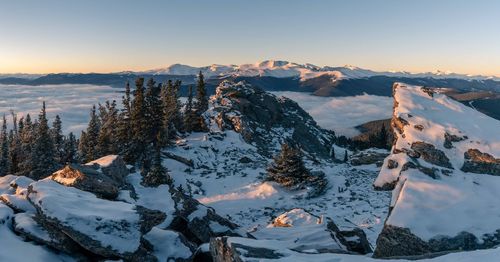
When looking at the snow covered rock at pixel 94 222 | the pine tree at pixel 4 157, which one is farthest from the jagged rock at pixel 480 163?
the pine tree at pixel 4 157

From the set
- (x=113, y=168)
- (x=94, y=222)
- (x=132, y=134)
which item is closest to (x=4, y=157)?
(x=132, y=134)

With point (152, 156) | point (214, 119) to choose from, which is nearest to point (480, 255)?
point (152, 156)

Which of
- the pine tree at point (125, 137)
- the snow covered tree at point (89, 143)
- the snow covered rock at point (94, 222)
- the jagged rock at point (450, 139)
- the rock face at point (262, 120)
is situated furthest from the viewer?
the rock face at point (262, 120)

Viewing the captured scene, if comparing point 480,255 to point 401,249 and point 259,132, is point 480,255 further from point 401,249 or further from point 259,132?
point 259,132

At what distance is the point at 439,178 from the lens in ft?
63.2

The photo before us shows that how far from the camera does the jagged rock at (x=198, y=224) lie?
18062 mm

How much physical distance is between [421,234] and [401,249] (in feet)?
2.90

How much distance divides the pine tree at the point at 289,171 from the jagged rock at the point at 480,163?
18.1m

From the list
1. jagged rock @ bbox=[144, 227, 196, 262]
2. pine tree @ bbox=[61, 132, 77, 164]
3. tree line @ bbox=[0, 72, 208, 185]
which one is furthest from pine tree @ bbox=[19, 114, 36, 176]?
jagged rock @ bbox=[144, 227, 196, 262]

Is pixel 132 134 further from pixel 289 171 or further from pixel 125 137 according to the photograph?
pixel 289 171

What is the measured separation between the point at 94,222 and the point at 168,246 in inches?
116

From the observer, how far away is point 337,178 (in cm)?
4169

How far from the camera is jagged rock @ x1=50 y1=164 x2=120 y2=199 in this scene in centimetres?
1891

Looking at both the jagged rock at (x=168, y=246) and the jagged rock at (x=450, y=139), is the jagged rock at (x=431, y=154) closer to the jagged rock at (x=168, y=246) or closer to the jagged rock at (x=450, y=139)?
the jagged rock at (x=450, y=139)
